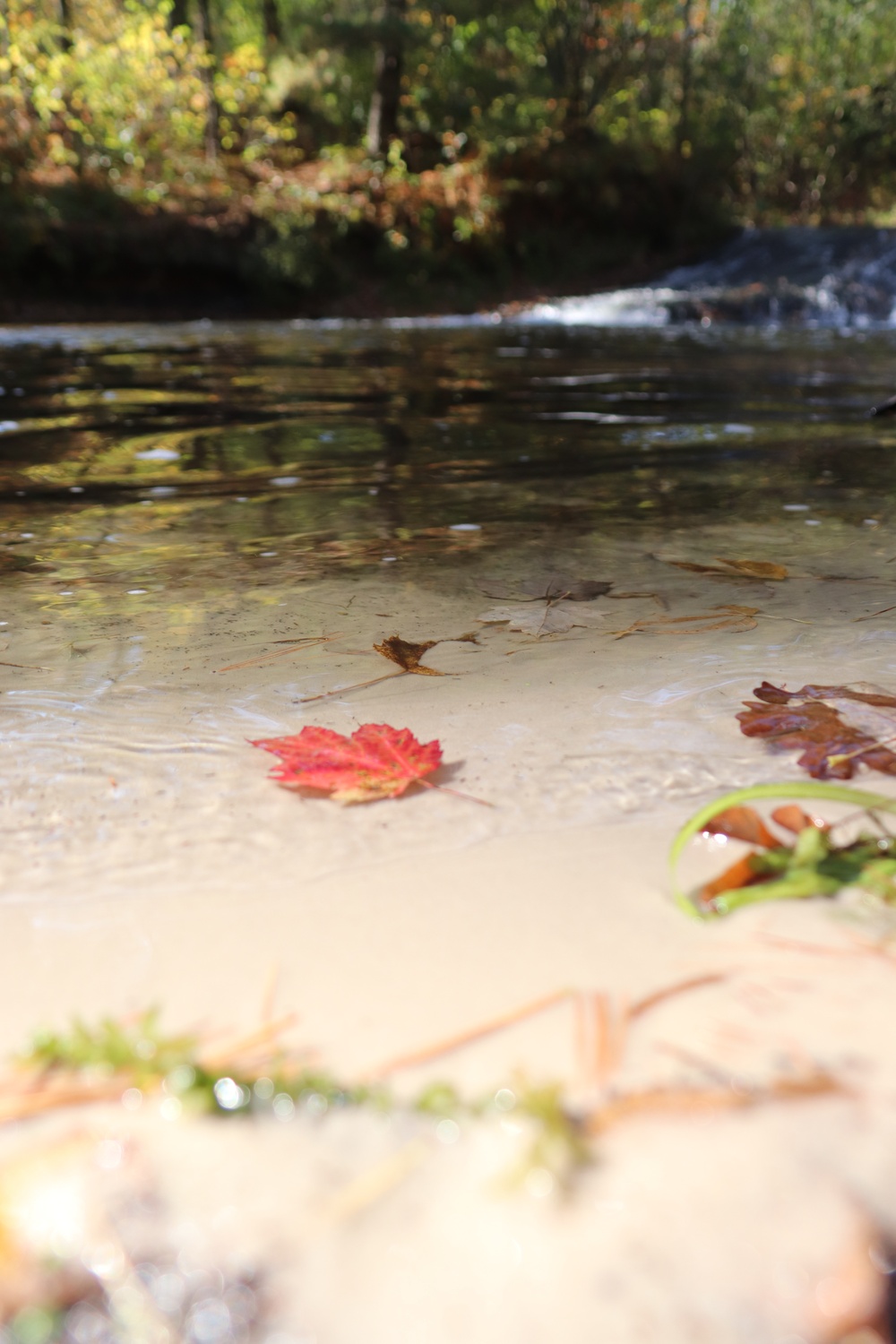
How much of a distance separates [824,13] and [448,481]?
83.2 ft

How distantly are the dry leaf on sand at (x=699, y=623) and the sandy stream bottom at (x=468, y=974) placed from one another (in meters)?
0.18

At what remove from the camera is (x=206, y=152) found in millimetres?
16781

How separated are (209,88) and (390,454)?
15607 millimetres

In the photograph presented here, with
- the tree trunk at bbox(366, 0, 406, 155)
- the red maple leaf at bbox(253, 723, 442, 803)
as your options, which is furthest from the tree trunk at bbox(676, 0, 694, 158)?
the red maple leaf at bbox(253, 723, 442, 803)

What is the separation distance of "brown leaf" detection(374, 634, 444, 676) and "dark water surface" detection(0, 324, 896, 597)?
2.08 ft

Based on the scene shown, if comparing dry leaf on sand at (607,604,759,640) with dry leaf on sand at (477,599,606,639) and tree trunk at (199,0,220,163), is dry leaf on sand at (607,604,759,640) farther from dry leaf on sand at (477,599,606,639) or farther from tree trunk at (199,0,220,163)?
tree trunk at (199,0,220,163)

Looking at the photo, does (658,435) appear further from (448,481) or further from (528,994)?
(528,994)

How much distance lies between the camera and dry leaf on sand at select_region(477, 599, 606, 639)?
2.03 m

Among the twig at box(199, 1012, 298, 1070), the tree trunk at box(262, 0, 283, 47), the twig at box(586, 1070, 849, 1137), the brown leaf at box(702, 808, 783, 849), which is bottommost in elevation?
the twig at box(199, 1012, 298, 1070)

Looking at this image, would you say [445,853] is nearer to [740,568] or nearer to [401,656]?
[401,656]

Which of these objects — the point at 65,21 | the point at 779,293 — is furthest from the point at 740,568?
the point at 65,21

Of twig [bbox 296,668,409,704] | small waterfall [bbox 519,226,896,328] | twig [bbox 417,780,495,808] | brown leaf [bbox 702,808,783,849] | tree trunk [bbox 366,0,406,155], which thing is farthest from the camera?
tree trunk [bbox 366,0,406,155]

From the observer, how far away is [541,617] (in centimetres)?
210

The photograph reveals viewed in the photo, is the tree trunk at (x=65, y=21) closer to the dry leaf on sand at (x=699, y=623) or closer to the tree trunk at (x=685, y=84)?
the tree trunk at (x=685, y=84)
